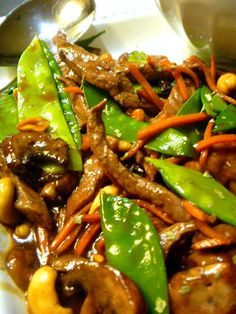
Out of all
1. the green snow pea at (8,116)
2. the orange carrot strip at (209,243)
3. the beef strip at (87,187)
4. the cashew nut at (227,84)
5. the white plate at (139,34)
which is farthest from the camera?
the white plate at (139,34)

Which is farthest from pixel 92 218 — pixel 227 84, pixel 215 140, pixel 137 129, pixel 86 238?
pixel 227 84

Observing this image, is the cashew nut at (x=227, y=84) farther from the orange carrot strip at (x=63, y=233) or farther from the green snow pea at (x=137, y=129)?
the orange carrot strip at (x=63, y=233)

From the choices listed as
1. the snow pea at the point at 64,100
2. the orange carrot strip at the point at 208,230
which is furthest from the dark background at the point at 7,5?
the orange carrot strip at the point at 208,230

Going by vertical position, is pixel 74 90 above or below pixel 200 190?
above

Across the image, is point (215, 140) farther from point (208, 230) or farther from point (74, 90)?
point (74, 90)

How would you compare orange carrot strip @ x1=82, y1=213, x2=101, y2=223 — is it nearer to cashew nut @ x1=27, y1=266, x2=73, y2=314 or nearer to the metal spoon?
cashew nut @ x1=27, y1=266, x2=73, y2=314
